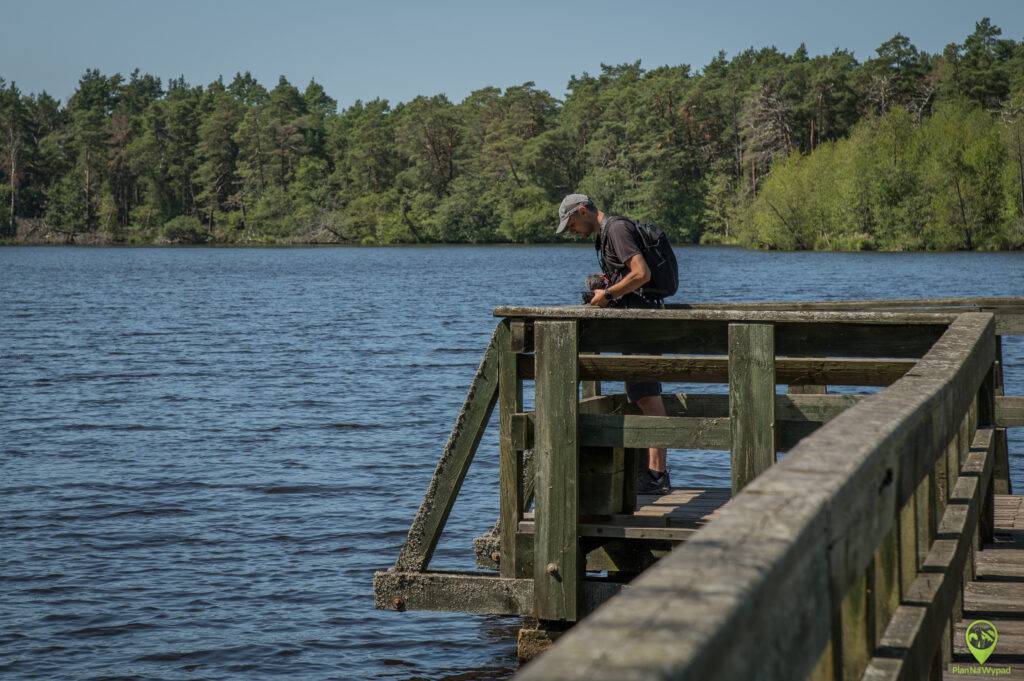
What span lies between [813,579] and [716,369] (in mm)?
4735

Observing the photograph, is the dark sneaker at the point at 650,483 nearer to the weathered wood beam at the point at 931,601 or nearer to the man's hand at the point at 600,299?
the man's hand at the point at 600,299

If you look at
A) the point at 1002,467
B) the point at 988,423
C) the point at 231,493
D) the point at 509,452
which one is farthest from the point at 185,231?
the point at 988,423

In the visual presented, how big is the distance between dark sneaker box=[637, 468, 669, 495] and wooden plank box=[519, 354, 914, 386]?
1.60m

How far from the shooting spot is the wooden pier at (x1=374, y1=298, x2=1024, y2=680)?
1434 mm

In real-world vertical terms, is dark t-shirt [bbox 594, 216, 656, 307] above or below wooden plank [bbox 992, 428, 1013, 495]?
above

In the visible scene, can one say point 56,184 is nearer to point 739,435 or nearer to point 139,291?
point 139,291

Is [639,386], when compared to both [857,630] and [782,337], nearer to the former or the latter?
[782,337]

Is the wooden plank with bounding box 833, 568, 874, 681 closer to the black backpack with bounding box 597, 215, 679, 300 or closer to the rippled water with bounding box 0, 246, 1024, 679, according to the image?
the black backpack with bounding box 597, 215, 679, 300

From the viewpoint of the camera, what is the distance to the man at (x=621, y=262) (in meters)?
7.46

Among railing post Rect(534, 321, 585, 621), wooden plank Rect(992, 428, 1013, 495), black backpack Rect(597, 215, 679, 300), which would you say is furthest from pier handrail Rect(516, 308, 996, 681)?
wooden plank Rect(992, 428, 1013, 495)

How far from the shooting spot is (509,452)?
21.6ft

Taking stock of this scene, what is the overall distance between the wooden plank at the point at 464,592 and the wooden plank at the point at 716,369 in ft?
3.40

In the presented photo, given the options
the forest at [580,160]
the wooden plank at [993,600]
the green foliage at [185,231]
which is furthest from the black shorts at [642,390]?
the green foliage at [185,231]

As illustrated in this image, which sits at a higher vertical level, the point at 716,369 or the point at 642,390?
the point at 716,369
